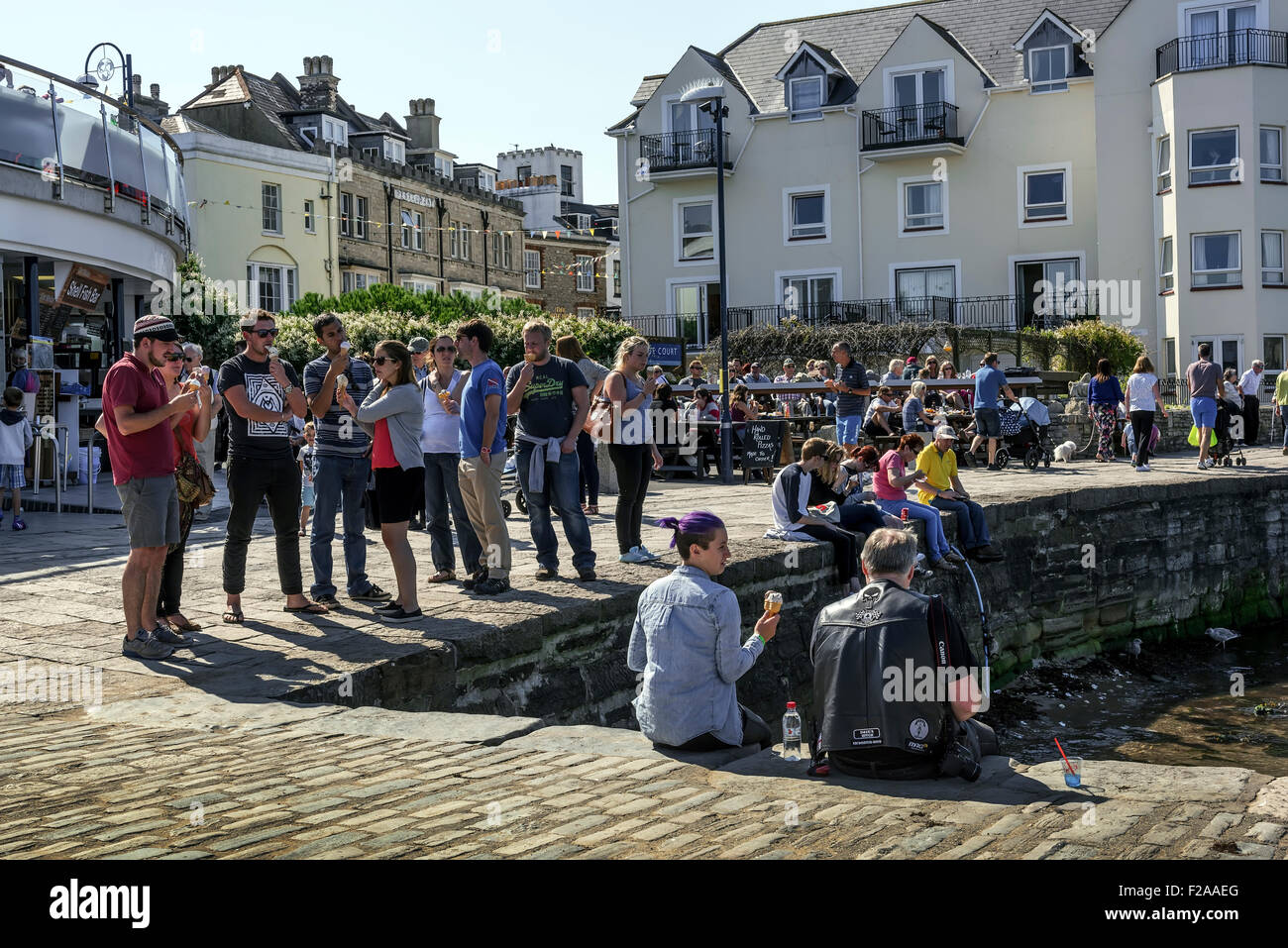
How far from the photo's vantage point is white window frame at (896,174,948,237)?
37.3 m

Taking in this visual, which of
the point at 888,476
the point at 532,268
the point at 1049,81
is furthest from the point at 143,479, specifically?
the point at 532,268

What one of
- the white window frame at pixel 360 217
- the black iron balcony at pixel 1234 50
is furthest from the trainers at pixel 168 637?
the white window frame at pixel 360 217

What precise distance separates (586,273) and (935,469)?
4893cm

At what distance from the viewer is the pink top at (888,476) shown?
12227 millimetres

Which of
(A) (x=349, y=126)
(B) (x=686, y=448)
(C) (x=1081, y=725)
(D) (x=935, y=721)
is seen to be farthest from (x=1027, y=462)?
(A) (x=349, y=126)

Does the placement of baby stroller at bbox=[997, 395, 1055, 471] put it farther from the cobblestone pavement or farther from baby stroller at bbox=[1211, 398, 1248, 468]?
the cobblestone pavement

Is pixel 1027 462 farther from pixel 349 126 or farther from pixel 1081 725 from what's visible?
pixel 349 126

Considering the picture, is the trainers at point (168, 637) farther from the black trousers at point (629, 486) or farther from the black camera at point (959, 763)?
the black camera at point (959, 763)

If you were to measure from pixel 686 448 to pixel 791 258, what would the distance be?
20.6 m

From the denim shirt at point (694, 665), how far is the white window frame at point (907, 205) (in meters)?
33.3

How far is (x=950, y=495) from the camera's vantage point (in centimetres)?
1341

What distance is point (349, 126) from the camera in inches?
1911
